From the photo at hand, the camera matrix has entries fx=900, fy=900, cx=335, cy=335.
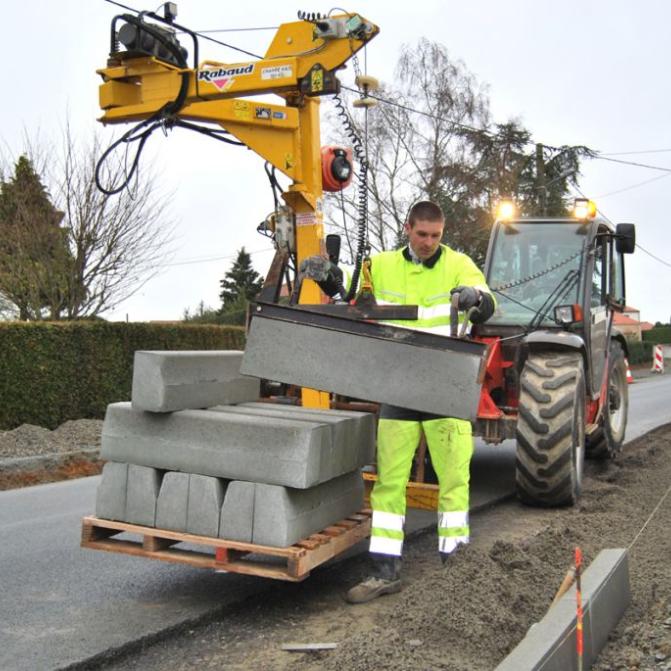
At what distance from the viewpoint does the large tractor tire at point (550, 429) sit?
675 cm

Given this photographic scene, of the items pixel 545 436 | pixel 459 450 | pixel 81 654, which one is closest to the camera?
pixel 81 654

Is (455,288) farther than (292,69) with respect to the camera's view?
No

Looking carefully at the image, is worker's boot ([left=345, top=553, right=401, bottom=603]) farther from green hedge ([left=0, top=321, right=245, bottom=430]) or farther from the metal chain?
green hedge ([left=0, top=321, right=245, bottom=430])

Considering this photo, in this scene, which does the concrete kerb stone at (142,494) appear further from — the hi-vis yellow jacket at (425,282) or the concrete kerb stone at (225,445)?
the hi-vis yellow jacket at (425,282)

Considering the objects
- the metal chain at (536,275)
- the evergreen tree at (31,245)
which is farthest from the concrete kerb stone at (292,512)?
the evergreen tree at (31,245)

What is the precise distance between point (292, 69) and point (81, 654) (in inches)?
198

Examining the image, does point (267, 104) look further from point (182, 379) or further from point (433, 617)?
point (433, 617)

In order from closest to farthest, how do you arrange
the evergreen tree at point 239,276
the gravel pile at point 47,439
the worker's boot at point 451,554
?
the worker's boot at point 451,554 < the gravel pile at point 47,439 < the evergreen tree at point 239,276

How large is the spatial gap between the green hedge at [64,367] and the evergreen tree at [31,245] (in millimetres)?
2952

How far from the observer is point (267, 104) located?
7754 millimetres

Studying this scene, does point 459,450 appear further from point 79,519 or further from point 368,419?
point 79,519

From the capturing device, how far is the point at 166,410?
469cm

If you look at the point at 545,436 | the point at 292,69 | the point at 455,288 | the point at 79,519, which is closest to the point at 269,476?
the point at 455,288

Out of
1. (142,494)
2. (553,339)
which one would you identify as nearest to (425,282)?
(142,494)
